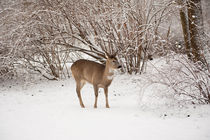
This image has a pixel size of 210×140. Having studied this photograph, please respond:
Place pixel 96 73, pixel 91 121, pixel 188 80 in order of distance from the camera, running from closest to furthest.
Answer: pixel 91 121
pixel 188 80
pixel 96 73

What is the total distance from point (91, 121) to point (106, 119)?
0.34m

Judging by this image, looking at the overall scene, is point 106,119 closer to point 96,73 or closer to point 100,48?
point 96,73

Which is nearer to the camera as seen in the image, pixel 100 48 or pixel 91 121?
pixel 91 121

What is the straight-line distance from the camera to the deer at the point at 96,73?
6.57 meters

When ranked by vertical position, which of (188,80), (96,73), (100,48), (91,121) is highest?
(100,48)

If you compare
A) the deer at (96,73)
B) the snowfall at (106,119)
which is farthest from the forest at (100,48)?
the deer at (96,73)

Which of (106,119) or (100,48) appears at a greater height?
(100,48)

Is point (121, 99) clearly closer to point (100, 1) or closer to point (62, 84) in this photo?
point (62, 84)

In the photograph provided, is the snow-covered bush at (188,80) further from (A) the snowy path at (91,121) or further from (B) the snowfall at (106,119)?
(A) the snowy path at (91,121)

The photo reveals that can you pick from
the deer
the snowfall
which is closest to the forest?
the snowfall

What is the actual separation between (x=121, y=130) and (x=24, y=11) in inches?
314

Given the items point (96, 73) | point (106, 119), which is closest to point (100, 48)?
point (96, 73)

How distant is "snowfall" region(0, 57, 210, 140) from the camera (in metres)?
4.45

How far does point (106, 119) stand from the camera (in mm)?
5391
